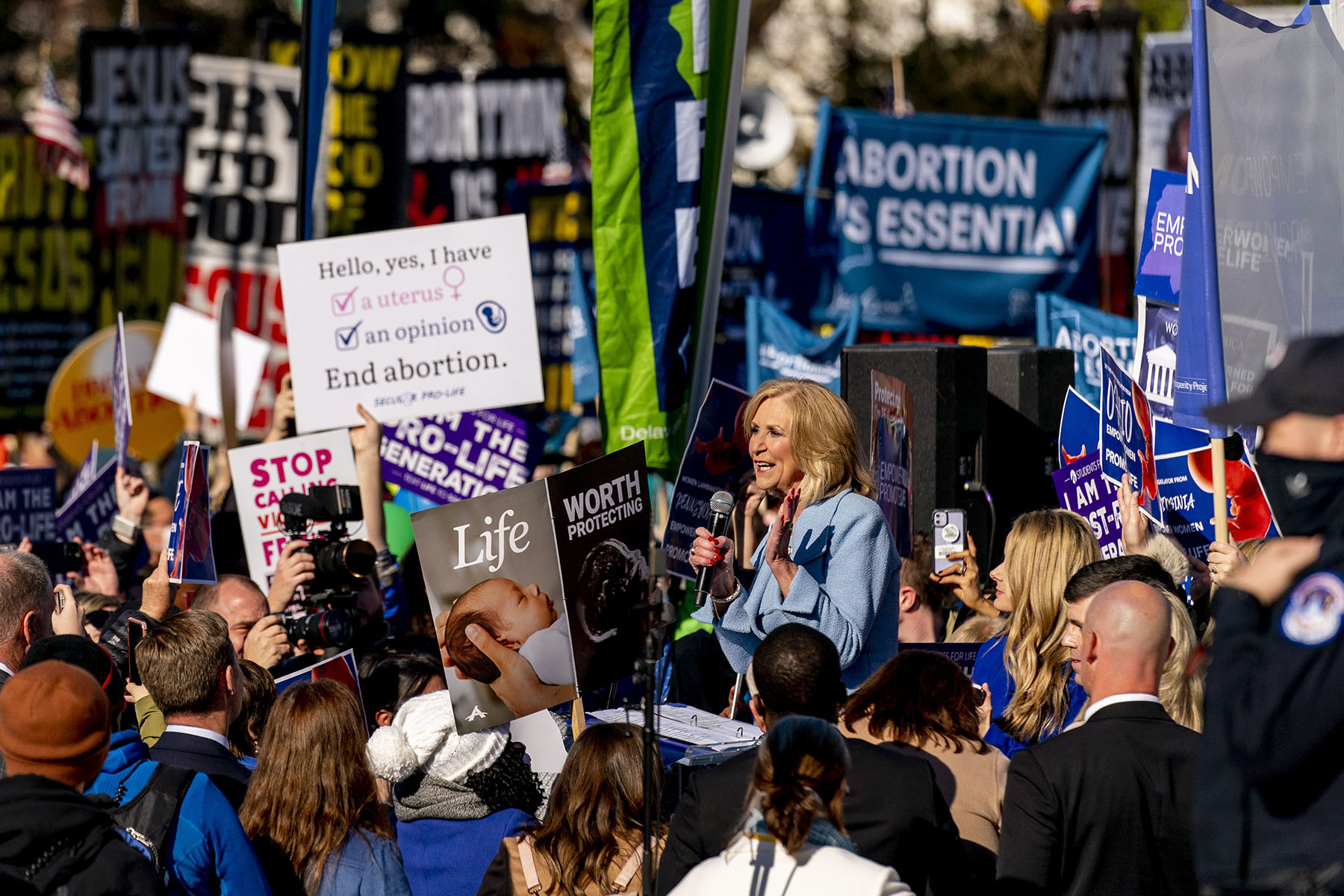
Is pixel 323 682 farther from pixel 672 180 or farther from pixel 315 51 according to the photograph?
pixel 315 51

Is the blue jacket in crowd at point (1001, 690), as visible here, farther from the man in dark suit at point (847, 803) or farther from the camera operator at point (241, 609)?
the camera operator at point (241, 609)

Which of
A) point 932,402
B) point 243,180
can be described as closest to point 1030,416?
point 932,402

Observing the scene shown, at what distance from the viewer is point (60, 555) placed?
23.0 ft

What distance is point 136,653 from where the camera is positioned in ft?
13.7

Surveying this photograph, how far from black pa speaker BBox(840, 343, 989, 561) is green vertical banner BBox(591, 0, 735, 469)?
103 cm

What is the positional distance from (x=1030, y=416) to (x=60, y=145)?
970 centimetres

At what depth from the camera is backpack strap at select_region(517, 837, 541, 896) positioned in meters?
3.89

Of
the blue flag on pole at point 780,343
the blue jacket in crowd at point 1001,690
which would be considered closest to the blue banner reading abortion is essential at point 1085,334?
the blue flag on pole at point 780,343

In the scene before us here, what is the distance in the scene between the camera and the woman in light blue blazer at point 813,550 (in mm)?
4363

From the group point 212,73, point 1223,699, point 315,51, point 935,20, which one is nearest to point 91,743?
point 1223,699

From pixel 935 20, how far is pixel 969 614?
2565cm

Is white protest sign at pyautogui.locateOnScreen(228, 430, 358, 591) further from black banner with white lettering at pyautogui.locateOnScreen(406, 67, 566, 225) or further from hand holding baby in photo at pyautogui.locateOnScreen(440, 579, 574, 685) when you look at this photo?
black banner with white lettering at pyautogui.locateOnScreen(406, 67, 566, 225)

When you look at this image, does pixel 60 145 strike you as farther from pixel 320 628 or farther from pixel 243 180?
pixel 320 628

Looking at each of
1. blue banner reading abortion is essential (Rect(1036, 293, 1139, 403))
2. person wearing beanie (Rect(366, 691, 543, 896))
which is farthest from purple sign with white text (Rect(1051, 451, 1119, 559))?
blue banner reading abortion is essential (Rect(1036, 293, 1139, 403))
